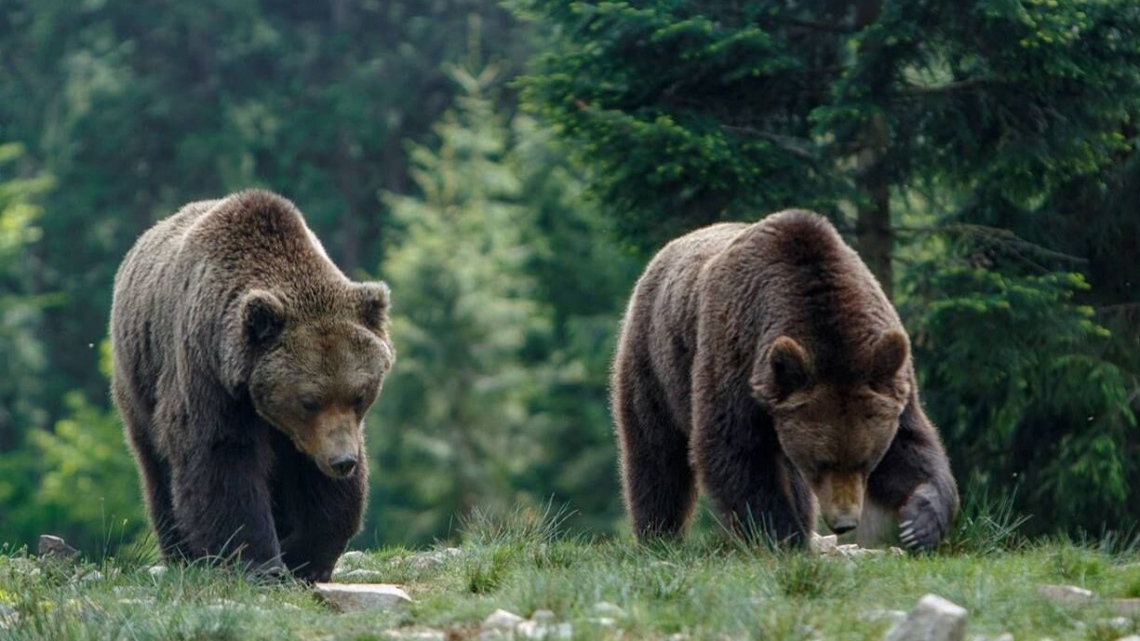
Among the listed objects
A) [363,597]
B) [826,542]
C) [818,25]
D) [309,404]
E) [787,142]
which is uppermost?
[818,25]

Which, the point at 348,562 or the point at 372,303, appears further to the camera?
the point at 348,562

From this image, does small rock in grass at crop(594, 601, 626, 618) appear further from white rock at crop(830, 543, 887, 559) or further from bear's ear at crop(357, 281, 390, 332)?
bear's ear at crop(357, 281, 390, 332)

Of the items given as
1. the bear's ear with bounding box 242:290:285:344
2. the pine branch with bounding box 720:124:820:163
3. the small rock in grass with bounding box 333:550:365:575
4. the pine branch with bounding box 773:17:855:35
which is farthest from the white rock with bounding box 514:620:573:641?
the pine branch with bounding box 773:17:855:35

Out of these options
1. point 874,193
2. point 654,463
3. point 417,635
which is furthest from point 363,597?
point 874,193

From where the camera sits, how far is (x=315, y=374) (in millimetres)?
8492

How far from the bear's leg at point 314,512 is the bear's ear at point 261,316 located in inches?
28.1

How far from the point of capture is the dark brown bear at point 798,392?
7.70m

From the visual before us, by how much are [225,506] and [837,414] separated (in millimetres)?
2836

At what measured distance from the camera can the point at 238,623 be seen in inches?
248

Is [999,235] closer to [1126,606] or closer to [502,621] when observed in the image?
[1126,606]

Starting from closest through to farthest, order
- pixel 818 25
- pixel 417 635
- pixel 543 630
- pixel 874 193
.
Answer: pixel 543 630 < pixel 417 635 < pixel 874 193 < pixel 818 25

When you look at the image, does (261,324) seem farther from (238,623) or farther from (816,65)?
(816,65)

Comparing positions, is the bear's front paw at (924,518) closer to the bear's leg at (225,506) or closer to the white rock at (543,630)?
the white rock at (543,630)

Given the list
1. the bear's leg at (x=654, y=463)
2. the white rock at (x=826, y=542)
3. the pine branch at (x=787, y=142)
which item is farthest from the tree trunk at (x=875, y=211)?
the bear's leg at (x=654, y=463)
